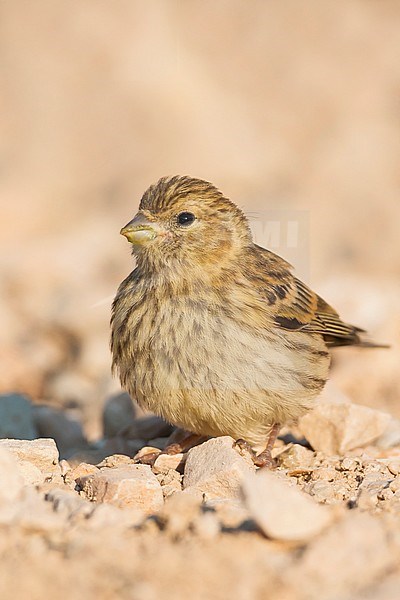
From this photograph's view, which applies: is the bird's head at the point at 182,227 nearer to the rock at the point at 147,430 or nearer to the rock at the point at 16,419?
the rock at the point at 147,430

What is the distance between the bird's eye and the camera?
5359mm

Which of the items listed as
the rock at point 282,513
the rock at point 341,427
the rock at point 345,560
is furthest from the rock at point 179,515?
the rock at point 341,427

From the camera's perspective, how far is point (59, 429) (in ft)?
21.9

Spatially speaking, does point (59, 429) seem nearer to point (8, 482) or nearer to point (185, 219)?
point (185, 219)

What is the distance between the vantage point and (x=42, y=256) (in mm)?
9547

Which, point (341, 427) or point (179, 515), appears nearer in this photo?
point (179, 515)

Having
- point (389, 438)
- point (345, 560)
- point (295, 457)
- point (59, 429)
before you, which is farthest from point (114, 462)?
point (345, 560)

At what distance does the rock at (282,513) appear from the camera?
9.97ft

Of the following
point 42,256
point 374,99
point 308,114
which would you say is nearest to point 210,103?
point 308,114

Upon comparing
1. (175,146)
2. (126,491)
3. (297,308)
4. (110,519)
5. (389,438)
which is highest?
(175,146)

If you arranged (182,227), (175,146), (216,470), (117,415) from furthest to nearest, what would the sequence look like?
(175,146) → (117,415) → (182,227) → (216,470)

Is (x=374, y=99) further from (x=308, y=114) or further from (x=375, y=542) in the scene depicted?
(x=375, y=542)

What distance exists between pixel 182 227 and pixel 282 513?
2.56 m

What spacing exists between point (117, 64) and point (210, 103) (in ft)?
4.72
